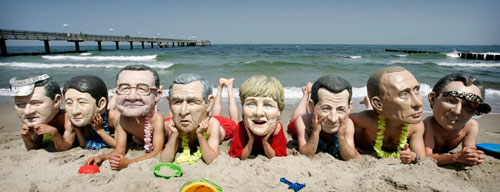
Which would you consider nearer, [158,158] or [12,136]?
[158,158]

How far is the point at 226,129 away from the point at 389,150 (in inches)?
91.5

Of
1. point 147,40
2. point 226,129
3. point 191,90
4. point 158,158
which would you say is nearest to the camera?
point 191,90

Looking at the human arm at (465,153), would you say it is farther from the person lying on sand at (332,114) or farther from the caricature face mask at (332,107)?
the caricature face mask at (332,107)

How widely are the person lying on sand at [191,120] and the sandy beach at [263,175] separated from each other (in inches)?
5.4

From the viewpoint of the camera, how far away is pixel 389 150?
145 inches

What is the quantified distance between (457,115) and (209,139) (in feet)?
9.57

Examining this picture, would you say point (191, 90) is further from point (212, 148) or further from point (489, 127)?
point (489, 127)

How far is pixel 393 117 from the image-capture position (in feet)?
10.4

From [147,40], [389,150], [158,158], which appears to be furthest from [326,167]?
[147,40]

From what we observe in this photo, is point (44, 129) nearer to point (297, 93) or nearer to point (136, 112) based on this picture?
point (136, 112)

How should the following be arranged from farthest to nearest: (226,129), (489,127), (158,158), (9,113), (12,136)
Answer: (9,113), (489,127), (12,136), (226,129), (158,158)

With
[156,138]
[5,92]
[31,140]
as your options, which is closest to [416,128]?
[156,138]

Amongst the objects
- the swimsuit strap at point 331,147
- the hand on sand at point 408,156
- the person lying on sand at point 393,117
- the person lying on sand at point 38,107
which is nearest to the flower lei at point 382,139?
the person lying on sand at point 393,117

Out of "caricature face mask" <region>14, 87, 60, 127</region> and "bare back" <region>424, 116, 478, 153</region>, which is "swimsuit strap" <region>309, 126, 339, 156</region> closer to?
"bare back" <region>424, 116, 478, 153</region>
